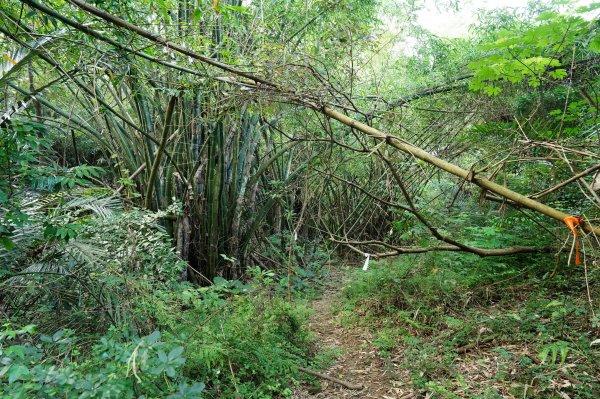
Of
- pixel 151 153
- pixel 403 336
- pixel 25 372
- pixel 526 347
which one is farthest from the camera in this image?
pixel 151 153

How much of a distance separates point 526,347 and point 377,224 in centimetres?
436

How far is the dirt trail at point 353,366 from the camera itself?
2637 millimetres

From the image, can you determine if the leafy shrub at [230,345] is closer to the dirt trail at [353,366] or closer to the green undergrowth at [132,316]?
the green undergrowth at [132,316]

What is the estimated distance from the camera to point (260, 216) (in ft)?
16.4

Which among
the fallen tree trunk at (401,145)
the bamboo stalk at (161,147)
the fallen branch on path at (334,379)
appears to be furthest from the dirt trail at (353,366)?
the bamboo stalk at (161,147)

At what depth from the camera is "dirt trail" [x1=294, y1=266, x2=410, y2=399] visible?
2.64 m

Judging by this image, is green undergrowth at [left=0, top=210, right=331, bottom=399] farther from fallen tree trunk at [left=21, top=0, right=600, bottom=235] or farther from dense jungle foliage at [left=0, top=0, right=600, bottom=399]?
fallen tree trunk at [left=21, top=0, right=600, bottom=235]

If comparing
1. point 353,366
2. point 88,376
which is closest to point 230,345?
point 353,366

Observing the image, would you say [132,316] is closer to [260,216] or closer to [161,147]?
[161,147]

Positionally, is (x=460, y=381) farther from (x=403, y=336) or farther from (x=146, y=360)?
(x=146, y=360)

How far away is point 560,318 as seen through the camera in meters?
2.62

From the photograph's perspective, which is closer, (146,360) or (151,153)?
(146,360)

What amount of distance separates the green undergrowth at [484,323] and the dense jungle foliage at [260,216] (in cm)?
2

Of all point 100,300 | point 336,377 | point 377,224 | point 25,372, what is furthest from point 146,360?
point 377,224
